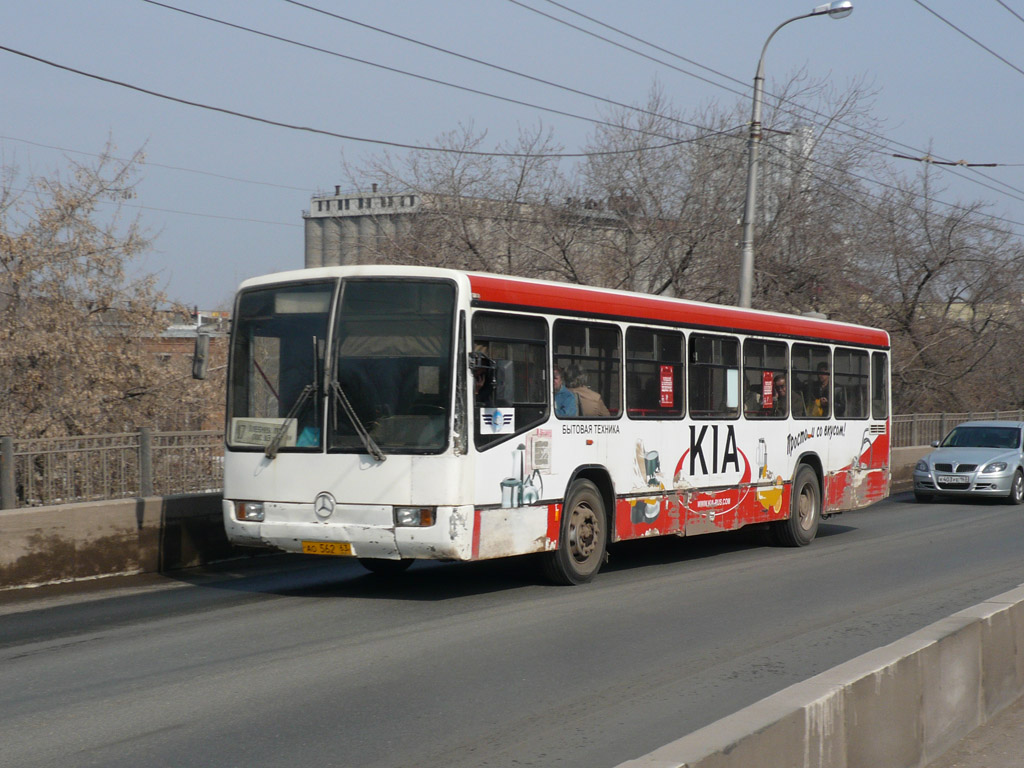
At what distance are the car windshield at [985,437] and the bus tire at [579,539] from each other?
1441cm

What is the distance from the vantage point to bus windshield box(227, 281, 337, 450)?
1022cm

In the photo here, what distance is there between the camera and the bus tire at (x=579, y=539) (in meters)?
11.0

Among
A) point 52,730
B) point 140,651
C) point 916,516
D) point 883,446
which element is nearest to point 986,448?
point 916,516

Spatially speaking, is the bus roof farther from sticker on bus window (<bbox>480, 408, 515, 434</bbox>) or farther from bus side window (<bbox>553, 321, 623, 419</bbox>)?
sticker on bus window (<bbox>480, 408, 515, 434</bbox>)

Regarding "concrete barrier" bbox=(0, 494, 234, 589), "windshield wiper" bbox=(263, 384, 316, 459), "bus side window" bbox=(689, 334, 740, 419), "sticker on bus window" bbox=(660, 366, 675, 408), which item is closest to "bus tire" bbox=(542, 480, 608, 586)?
"sticker on bus window" bbox=(660, 366, 675, 408)

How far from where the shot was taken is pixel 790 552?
583 inches

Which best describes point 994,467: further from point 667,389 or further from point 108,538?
point 108,538

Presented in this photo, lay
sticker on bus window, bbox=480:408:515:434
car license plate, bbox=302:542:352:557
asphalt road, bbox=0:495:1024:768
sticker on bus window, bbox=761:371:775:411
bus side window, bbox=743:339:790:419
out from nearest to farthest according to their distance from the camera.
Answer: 1. asphalt road, bbox=0:495:1024:768
2. car license plate, bbox=302:542:352:557
3. sticker on bus window, bbox=480:408:515:434
4. bus side window, bbox=743:339:790:419
5. sticker on bus window, bbox=761:371:775:411

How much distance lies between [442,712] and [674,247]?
70.8ft

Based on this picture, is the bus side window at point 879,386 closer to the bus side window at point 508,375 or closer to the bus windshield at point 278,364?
the bus side window at point 508,375

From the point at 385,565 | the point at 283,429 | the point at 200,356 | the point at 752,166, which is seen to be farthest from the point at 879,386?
the point at 283,429

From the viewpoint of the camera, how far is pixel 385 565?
12023 mm

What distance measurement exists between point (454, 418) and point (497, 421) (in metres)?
0.55

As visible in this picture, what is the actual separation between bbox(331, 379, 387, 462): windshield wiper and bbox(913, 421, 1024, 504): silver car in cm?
1562
